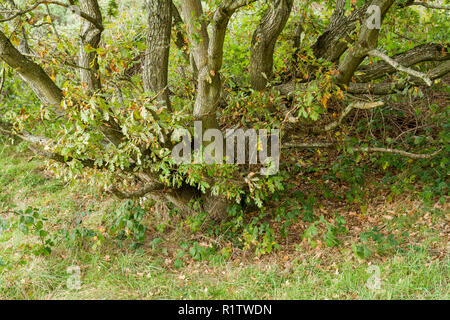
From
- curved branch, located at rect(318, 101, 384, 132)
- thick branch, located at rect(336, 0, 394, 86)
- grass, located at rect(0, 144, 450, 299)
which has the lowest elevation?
grass, located at rect(0, 144, 450, 299)

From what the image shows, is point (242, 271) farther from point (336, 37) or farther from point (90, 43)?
point (336, 37)

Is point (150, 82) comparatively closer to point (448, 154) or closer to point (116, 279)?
point (116, 279)

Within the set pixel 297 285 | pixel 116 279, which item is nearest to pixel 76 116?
pixel 116 279

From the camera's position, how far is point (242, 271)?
148 inches

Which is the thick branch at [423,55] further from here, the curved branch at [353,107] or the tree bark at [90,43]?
the tree bark at [90,43]

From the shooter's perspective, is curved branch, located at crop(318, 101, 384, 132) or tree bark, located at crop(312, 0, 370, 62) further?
tree bark, located at crop(312, 0, 370, 62)

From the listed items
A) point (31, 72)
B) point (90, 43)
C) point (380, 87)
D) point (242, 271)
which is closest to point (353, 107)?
point (380, 87)

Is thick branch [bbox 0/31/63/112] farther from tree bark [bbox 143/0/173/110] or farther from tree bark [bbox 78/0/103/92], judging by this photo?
tree bark [bbox 143/0/173/110]

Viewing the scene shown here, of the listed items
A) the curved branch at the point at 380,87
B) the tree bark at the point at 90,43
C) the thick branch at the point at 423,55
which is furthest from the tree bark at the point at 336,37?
the tree bark at the point at 90,43

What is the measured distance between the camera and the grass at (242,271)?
326cm

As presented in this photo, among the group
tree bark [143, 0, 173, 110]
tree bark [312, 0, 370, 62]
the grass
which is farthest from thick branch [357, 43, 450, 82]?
tree bark [143, 0, 173, 110]

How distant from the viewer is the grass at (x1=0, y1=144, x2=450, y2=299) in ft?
10.7

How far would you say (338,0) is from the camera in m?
4.35

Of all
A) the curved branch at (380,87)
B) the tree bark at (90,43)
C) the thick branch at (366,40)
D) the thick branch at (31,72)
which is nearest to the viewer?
the thick branch at (31,72)
